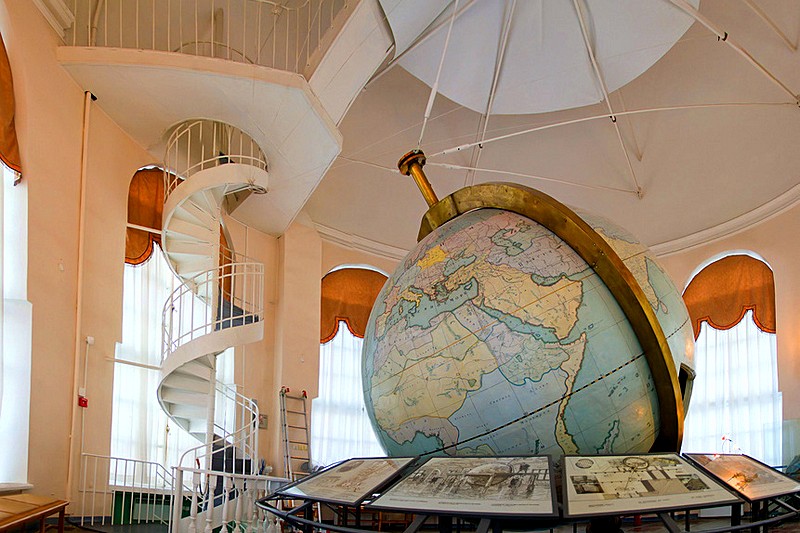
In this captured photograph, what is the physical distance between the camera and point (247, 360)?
9.53m

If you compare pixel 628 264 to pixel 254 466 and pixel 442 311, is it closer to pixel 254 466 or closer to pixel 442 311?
pixel 442 311

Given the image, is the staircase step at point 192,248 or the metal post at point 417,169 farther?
the staircase step at point 192,248

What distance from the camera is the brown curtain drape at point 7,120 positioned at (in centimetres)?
589

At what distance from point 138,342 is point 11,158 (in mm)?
2590

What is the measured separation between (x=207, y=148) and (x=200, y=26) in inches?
53.9

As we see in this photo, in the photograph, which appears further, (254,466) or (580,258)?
(254,466)

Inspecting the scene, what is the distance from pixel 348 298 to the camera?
38.1ft

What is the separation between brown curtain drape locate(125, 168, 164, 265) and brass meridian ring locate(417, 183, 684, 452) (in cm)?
573

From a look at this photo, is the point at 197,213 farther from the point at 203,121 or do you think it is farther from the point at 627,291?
the point at 627,291

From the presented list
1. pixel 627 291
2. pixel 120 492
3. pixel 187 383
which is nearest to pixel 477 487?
pixel 627 291

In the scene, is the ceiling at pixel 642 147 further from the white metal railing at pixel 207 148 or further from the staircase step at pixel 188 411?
the staircase step at pixel 188 411

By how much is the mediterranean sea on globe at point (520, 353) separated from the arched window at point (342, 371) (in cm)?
788

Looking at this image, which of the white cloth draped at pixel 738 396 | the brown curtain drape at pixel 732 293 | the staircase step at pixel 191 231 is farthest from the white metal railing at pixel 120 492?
the brown curtain drape at pixel 732 293

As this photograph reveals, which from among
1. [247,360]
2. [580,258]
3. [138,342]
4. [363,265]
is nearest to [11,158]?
[138,342]
